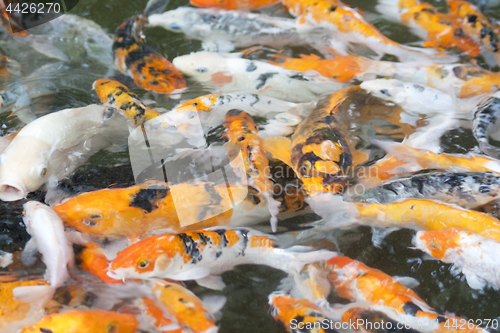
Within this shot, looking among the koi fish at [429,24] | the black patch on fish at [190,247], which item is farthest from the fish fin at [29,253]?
the koi fish at [429,24]

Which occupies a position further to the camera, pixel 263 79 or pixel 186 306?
pixel 263 79

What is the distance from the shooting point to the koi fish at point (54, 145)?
165 centimetres

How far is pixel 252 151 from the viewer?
1.91 metres

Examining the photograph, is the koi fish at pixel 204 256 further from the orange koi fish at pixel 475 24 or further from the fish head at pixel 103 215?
the orange koi fish at pixel 475 24

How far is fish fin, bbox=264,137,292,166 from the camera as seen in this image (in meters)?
1.93

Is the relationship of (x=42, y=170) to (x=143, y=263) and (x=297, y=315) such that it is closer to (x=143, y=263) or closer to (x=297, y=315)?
(x=143, y=263)

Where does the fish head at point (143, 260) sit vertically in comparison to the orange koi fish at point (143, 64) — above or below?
below

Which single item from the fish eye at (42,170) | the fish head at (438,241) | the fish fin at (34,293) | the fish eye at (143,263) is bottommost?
the fish head at (438,241)

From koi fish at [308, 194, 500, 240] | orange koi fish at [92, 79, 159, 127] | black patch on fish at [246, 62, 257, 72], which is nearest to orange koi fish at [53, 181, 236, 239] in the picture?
koi fish at [308, 194, 500, 240]

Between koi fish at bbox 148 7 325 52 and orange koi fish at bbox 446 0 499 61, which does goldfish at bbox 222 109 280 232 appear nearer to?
koi fish at bbox 148 7 325 52

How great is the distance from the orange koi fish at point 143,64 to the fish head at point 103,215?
1084 millimetres

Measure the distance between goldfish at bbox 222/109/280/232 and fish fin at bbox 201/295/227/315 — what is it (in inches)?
15.8

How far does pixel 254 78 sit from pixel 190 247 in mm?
1432

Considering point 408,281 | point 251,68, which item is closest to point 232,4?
point 251,68
